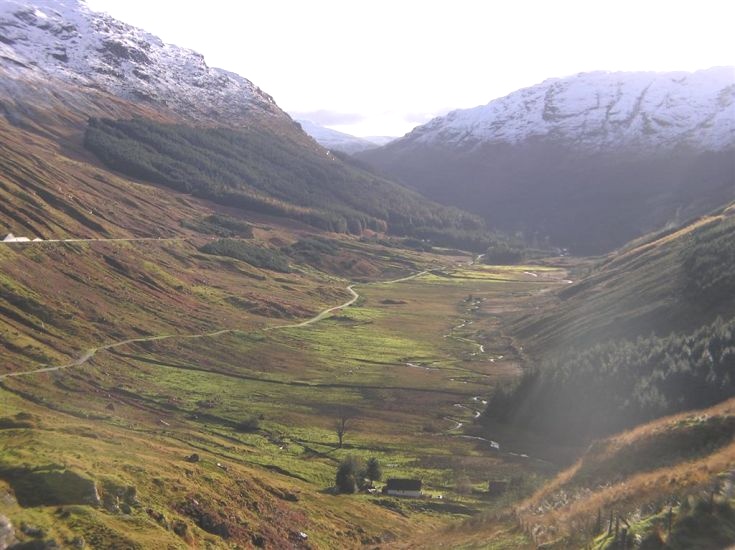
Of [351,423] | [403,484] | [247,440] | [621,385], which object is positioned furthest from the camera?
[351,423]

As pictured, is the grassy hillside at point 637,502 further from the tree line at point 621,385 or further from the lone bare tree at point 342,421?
the lone bare tree at point 342,421

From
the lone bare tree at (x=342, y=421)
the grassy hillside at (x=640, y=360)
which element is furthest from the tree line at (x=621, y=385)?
the lone bare tree at (x=342, y=421)

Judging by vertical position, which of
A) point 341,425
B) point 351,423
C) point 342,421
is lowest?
point 351,423

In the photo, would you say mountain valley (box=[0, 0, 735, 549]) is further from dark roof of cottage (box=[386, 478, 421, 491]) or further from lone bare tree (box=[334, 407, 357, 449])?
dark roof of cottage (box=[386, 478, 421, 491])

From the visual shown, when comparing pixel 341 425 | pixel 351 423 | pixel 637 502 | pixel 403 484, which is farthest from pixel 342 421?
pixel 637 502

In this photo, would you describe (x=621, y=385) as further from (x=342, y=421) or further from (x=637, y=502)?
(x=637, y=502)

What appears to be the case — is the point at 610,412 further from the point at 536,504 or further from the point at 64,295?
the point at 64,295

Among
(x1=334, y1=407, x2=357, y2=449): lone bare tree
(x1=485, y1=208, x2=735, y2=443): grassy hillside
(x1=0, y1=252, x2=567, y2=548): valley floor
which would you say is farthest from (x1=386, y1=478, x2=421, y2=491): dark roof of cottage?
(x1=485, y1=208, x2=735, y2=443): grassy hillside

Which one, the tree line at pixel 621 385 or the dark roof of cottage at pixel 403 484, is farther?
the tree line at pixel 621 385

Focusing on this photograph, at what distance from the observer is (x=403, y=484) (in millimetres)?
90875

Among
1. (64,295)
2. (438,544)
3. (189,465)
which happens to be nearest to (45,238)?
(64,295)

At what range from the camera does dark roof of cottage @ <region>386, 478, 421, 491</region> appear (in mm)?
90625

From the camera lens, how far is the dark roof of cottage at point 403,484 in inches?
3568

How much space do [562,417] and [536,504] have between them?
69.5 m
